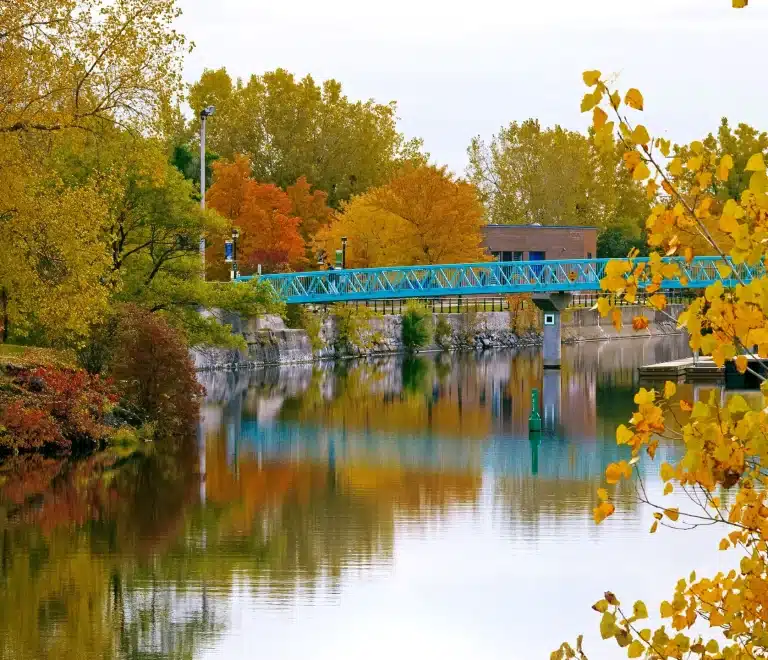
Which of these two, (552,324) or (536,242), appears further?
(536,242)

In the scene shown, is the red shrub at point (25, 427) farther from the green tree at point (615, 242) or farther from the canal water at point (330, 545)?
the green tree at point (615, 242)

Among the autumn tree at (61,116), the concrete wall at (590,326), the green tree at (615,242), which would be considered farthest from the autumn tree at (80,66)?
the green tree at (615,242)

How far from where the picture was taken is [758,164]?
5.16m

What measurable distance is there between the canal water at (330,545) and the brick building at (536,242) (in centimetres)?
5496

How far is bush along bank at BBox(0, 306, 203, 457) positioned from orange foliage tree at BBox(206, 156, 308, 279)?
3604 centimetres

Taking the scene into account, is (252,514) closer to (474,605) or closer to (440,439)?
(474,605)

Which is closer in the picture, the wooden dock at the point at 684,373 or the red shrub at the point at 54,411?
the red shrub at the point at 54,411

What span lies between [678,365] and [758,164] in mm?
50370

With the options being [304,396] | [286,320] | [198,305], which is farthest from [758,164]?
[286,320]

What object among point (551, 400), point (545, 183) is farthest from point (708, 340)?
point (545, 183)

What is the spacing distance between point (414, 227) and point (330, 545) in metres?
54.6

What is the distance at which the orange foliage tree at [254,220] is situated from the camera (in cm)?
7138

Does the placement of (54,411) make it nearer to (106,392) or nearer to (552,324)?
(106,392)

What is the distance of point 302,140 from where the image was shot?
96438mm
